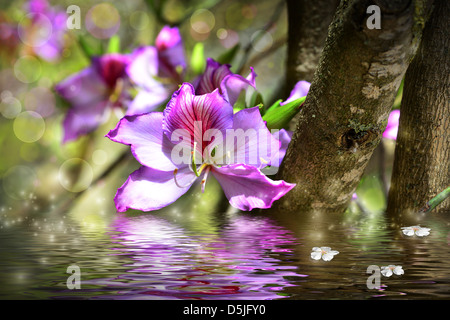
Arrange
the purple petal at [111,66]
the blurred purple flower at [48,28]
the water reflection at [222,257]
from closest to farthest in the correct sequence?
the water reflection at [222,257], the purple petal at [111,66], the blurred purple flower at [48,28]

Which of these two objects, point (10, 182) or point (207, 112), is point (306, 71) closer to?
point (207, 112)

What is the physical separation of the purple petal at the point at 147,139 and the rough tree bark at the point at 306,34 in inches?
9.2

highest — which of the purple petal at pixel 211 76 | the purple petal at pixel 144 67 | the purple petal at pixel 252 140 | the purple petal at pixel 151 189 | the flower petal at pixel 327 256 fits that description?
the purple petal at pixel 144 67

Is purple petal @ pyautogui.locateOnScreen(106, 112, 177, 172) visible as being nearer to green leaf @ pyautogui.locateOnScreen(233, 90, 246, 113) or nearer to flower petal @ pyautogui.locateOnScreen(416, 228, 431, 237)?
green leaf @ pyautogui.locateOnScreen(233, 90, 246, 113)

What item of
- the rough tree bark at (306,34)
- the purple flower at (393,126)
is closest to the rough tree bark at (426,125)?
the purple flower at (393,126)

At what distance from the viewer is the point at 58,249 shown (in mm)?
288

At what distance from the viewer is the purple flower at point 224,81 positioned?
1.01ft

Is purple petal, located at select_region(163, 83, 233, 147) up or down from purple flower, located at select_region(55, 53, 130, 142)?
down

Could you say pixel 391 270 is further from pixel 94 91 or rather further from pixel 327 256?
pixel 94 91

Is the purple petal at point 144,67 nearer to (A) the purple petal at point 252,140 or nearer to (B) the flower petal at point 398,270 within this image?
(A) the purple petal at point 252,140

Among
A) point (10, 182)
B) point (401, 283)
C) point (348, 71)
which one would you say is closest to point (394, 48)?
point (348, 71)

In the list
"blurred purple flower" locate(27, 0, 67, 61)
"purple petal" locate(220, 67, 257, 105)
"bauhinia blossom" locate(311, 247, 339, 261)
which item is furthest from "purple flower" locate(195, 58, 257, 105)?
"blurred purple flower" locate(27, 0, 67, 61)

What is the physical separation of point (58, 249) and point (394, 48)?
0.23 metres

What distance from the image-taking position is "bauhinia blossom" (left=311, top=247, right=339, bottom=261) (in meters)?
0.26
